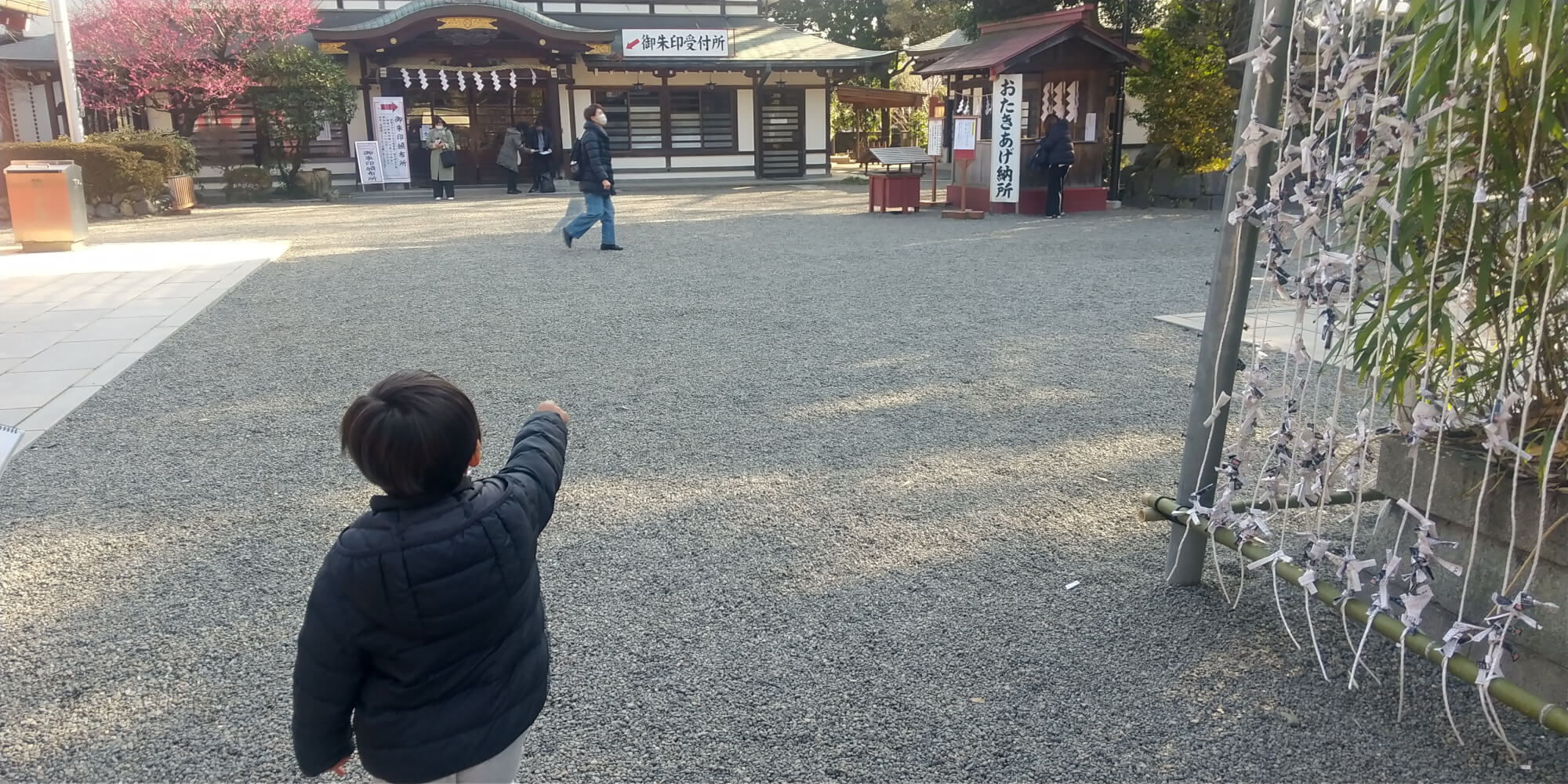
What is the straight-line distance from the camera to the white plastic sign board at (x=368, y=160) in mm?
19656

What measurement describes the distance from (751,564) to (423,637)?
5.80ft

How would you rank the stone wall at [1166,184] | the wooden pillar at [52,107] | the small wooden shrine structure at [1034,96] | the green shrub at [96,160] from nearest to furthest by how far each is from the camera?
the small wooden shrine structure at [1034,96] < the green shrub at [96,160] < the stone wall at [1166,184] < the wooden pillar at [52,107]

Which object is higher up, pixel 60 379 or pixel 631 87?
pixel 631 87

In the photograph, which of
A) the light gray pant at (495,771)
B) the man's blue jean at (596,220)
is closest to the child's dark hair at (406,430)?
the light gray pant at (495,771)

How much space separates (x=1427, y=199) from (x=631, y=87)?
21.3 metres

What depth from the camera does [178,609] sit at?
3.08m

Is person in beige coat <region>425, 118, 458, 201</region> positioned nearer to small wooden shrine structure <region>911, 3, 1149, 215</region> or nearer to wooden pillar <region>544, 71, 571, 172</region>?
wooden pillar <region>544, 71, 571, 172</region>

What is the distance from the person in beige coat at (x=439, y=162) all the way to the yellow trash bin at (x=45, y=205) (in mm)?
8122

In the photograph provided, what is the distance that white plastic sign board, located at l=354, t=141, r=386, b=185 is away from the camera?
19.7 m

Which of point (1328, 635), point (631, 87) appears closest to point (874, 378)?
point (1328, 635)

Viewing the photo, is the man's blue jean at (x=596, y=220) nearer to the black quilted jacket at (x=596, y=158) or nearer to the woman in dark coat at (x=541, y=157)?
the black quilted jacket at (x=596, y=158)

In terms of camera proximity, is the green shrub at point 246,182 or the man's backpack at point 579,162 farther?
the green shrub at point 246,182

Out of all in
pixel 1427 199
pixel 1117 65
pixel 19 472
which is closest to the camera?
pixel 1427 199

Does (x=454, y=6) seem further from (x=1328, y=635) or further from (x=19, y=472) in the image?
(x=1328, y=635)
